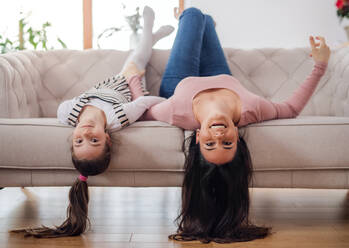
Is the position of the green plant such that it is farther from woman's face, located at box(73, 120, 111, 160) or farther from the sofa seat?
woman's face, located at box(73, 120, 111, 160)

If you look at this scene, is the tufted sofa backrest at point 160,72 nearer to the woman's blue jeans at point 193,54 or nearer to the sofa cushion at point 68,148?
the woman's blue jeans at point 193,54

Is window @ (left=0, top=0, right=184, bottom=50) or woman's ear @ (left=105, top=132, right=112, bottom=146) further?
window @ (left=0, top=0, right=184, bottom=50)

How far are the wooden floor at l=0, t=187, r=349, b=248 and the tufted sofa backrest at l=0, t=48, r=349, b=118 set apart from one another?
1.57 ft

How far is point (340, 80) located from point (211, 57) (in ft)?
2.31

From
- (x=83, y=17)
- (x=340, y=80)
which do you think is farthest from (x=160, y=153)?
(x=83, y=17)

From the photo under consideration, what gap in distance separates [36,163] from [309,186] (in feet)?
3.56

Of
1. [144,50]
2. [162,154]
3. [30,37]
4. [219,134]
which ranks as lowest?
[162,154]

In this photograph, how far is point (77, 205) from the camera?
56.4 inches

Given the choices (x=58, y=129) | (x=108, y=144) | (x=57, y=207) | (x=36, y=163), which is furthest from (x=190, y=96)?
(x=57, y=207)

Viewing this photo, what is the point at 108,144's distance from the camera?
147cm

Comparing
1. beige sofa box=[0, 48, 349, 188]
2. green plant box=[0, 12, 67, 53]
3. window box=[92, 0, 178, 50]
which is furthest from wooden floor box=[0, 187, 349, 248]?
window box=[92, 0, 178, 50]

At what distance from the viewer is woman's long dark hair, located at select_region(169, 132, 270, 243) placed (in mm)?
1365

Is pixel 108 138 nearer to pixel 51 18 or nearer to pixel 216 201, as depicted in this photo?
pixel 216 201

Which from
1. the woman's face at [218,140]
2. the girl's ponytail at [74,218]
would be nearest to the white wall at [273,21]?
the woman's face at [218,140]
